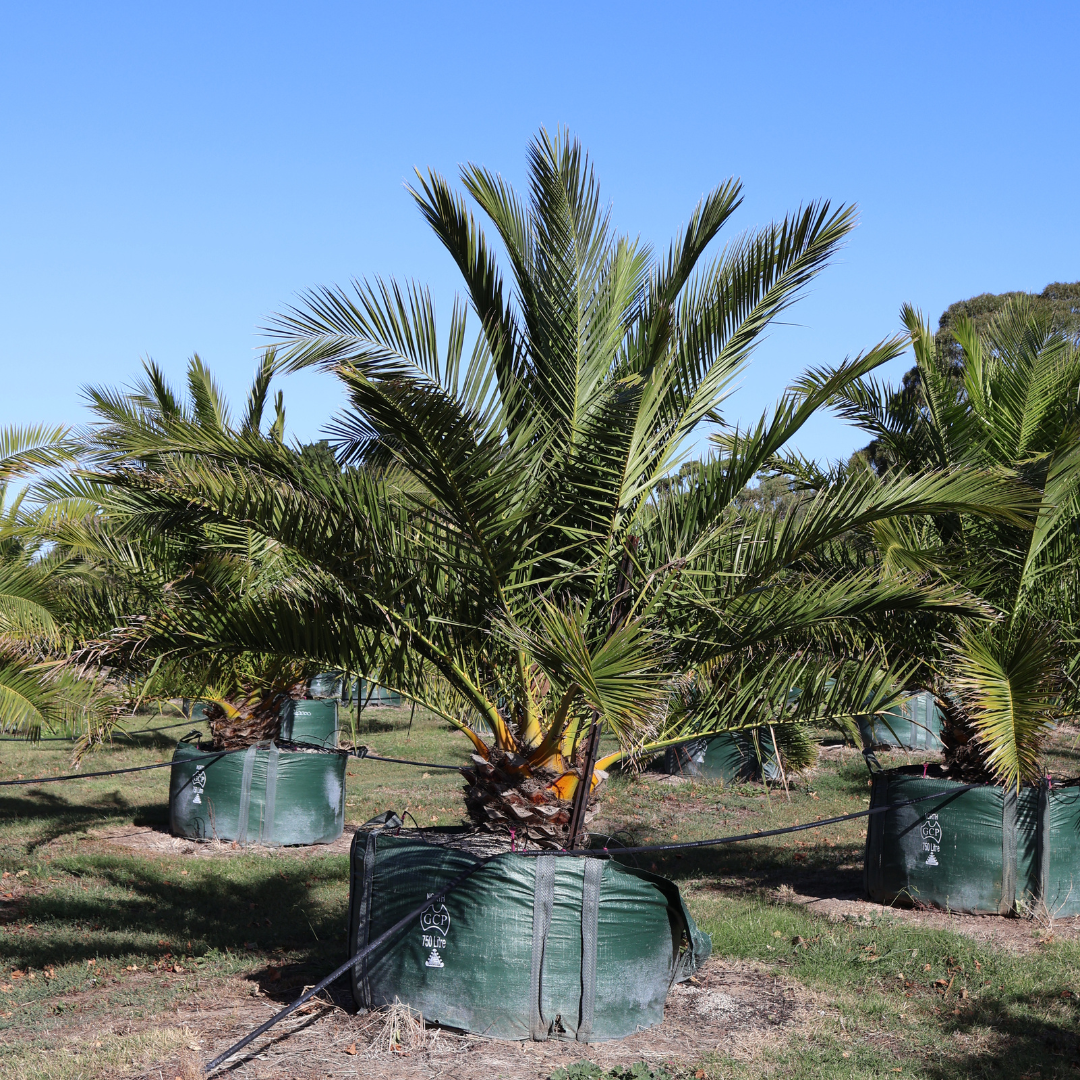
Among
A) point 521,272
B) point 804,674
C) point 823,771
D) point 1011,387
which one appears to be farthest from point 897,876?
point 823,771

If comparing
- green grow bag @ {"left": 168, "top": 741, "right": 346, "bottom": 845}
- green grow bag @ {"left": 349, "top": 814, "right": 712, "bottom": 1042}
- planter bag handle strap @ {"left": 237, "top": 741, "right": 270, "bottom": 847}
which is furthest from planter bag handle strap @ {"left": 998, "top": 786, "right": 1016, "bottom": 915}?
planter bag handle strap @ {"left": 237, "top": 741, "right": 270, "bottom": 847}

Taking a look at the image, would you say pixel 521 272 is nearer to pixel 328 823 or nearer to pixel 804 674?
pixel 804 674

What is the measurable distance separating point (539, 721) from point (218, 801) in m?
5.74

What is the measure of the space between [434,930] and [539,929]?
52cm

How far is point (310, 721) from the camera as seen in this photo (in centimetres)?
1556

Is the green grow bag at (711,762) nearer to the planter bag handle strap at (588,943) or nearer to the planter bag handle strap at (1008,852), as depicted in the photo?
the planter bag handle strap at (1008,852)

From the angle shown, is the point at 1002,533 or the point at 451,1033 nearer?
the point at 451,1033

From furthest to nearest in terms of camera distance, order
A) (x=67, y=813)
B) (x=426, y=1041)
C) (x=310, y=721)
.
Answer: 1. (x=310, y=721)
2. (x=67, y=813)
3. (x=426, y=1041)

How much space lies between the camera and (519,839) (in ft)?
18.5

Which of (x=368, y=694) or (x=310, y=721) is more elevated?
(x=368, y=694)

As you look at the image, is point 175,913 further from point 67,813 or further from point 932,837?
point 932,837

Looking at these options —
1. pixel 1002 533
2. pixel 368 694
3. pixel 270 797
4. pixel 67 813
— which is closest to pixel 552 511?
pixel 368 694

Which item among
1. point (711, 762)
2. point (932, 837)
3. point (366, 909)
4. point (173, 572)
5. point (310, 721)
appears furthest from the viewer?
point (310, 721)

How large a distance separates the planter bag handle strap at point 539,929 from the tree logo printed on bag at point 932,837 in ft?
12.9
